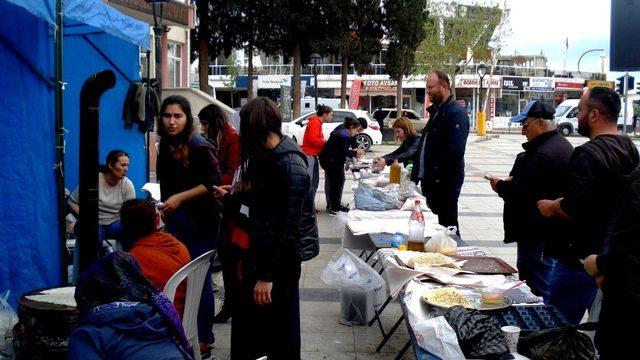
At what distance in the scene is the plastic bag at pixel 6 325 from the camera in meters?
3.73

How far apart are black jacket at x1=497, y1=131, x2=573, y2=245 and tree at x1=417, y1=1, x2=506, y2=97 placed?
125ft

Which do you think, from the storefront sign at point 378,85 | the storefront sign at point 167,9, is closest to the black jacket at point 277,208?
the storefront sign at point 167,9

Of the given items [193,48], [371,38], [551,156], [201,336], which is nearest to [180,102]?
[201,336]

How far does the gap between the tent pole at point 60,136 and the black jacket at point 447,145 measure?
3345mm

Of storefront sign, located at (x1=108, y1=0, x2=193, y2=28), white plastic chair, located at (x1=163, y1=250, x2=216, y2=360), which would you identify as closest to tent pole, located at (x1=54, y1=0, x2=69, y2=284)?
white plastic chair, located at (x1=163, y1=250, x2=216, y2=360)

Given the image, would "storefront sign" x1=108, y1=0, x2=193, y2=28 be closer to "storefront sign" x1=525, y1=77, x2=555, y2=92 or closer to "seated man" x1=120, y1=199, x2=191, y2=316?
"seated man" x1=120, y1=199, x2=191, y2=316

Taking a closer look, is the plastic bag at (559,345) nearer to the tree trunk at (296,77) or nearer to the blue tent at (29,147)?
the blue tent at (29,147)

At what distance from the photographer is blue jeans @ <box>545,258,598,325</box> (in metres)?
4.00

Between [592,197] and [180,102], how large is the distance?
9.25 feet

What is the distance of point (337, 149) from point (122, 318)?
329 inches

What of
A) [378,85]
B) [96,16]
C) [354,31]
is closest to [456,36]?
[378,85]

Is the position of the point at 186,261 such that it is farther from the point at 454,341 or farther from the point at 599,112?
the point at 599,112

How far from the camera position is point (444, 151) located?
20.2 ft

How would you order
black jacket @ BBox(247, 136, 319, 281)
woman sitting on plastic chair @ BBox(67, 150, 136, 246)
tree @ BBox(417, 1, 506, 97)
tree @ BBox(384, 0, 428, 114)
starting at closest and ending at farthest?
black jacket @ BBox(247, 136, 319, 281)
woman sitting on plastic chair @ BBox(67, 150, 136, 246)
tree @ BBox(384, 0, 428, 114)
tree @ BBox(417, 1, 506, 97)
